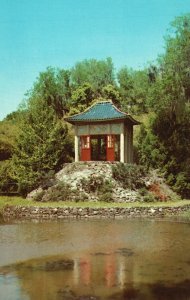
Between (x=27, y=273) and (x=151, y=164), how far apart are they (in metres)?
22.7

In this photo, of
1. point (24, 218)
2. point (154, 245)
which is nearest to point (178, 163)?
point (24, 218)

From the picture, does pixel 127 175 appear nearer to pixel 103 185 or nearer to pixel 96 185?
pixel 103 185

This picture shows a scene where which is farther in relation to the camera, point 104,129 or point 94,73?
point 94,73

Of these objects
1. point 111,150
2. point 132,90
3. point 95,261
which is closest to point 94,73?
point 132,90

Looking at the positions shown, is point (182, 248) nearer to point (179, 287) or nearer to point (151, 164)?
point (179, 287)

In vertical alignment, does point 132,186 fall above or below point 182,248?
above

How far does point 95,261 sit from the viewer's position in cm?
1382

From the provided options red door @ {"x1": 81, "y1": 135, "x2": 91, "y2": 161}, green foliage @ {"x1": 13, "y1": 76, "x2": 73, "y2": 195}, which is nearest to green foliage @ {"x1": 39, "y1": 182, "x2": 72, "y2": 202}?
green foliage @ {"x1": 13, "y1": 76, "x2": 73, "y2": 195}

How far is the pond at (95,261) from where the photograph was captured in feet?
34.0

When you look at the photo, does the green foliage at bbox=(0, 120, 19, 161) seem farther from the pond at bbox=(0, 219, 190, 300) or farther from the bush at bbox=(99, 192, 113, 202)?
the pond at bbox=(0, 219, 190, 300)

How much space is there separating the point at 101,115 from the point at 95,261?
20155 mm

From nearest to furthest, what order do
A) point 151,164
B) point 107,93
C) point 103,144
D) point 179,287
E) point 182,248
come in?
point 179,287, point 182,248, point 151,164, point 103,144, point 107,93

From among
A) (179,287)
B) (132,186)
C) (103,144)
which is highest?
(103,144)

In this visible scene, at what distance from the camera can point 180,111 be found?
3403 centimetres
